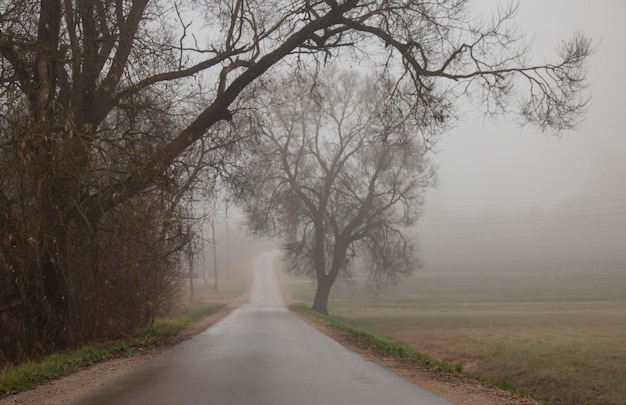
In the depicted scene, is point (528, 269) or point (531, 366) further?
point (528, 269)

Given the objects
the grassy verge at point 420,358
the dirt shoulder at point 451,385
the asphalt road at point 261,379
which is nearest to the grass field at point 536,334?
the grassy verge at point 420,358

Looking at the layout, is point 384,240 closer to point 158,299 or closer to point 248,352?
point 158,299

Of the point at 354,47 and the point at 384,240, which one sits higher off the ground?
the point at 354,47

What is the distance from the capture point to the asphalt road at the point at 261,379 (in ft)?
26.7

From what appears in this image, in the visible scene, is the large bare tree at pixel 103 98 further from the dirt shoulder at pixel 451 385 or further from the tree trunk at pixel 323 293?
the tree trunk at pixel 323 293

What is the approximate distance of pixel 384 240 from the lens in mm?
41406

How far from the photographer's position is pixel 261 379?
987cm

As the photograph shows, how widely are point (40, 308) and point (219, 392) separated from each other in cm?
727

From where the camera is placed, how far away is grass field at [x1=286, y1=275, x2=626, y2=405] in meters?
15.6

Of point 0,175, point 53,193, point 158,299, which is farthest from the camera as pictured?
point 158,299

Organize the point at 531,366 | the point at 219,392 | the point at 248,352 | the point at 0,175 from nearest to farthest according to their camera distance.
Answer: the point at 219,392, the point at 0,175, the point at 248,352, the point at 531,366

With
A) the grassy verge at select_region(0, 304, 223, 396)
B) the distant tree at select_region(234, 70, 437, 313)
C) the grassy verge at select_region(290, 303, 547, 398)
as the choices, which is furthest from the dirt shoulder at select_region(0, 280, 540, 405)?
the distant tree at select_region(234, 70, 437, 313)

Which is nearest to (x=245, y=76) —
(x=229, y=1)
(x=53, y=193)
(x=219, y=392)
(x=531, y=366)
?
(x=229, y=1)

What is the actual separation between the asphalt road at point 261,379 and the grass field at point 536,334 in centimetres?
515
